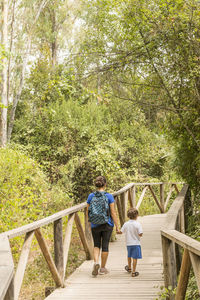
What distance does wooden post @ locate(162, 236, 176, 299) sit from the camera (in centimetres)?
350

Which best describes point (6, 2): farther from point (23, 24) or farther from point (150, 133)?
point (150, 133)

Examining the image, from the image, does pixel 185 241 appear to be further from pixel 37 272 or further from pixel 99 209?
pixel 37 272

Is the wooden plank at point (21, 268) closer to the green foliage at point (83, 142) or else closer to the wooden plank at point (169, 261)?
the wooden plank at point (169, 261)

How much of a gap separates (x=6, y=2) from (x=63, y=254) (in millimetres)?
12194

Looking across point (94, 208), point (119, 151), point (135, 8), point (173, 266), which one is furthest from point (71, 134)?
point (173, 266)

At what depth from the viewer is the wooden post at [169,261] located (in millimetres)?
3495

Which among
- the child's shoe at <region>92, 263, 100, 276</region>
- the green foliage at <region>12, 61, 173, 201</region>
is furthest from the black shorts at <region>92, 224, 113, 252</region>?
the green foliage at <region>12, 61, 173, 201</region>

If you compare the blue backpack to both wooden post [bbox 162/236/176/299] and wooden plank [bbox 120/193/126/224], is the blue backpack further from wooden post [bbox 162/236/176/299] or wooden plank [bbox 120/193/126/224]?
wooden plank [bbox 120/193/126/224]

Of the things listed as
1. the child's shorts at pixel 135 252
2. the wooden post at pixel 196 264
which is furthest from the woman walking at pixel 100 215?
the wooden post at pixel 196 264

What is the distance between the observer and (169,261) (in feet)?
11.5

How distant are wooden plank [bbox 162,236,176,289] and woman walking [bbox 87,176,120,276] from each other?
150 centimetres

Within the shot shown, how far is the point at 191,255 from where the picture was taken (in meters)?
2.55

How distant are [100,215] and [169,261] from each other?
5.21 ft

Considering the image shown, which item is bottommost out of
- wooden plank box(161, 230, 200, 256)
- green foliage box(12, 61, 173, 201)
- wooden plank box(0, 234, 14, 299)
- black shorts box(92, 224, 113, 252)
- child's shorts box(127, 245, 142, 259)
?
child's shorts box(127, 245, 142, 259)
